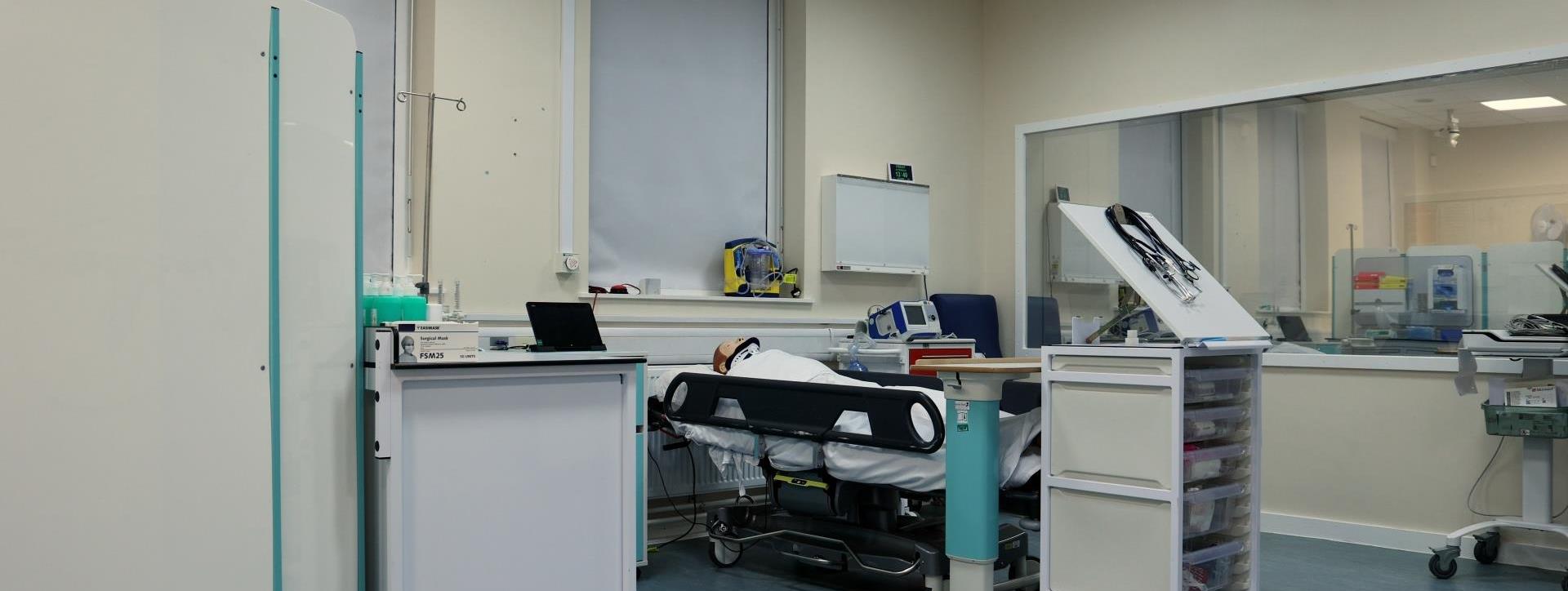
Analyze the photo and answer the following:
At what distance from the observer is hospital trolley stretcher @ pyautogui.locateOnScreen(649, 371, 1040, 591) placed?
338 cm

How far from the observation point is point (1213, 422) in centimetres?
318

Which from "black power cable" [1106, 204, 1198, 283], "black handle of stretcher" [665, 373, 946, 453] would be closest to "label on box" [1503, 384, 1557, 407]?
"black power cable" [1106, 204, 1198, 283]

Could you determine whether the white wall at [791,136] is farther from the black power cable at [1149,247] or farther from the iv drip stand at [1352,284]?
the black power cable at [1149,247]

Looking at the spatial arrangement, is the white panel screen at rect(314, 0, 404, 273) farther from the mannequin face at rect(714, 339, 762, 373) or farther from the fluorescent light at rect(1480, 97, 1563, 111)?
the fluorescent light at rect(1480, 97, 1563, 111)

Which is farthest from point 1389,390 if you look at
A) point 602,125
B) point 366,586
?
point 366,586

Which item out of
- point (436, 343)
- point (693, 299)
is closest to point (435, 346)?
point (436, 343)

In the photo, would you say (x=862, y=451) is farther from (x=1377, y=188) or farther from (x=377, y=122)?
(x=1377, y=188)

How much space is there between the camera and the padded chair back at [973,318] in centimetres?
622

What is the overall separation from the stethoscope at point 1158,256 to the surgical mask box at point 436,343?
2.07 m

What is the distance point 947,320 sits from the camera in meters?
6.21

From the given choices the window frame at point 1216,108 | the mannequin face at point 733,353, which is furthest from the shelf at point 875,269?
the mannequin face at point 733,353

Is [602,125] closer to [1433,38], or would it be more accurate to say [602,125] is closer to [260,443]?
[260,443]

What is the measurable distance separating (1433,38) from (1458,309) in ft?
4.08

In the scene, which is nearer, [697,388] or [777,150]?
[697,388]
